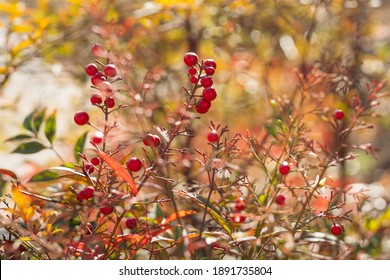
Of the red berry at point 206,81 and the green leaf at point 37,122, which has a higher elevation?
the green leaf at point 37,122

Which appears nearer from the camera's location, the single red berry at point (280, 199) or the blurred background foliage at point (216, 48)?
the single red berry at point (280, 199)

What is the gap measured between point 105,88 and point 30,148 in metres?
0.48

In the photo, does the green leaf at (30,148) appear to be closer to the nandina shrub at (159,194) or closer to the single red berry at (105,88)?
the nandina shrub at (159,194)

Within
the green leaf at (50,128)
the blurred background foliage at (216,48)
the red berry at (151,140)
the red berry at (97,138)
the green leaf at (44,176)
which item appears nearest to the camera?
the red berry at (151,140)

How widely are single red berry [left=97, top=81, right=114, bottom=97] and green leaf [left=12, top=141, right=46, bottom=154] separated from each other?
1.49 ft

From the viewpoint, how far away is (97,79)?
3.01 ft

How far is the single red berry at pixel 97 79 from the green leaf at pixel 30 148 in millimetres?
425

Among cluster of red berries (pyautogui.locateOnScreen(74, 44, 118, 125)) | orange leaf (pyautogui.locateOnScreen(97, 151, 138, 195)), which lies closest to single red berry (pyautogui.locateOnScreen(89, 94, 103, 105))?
cluster of red berries (pyautogui.locateOnScreen(74, 44, 118, 125))

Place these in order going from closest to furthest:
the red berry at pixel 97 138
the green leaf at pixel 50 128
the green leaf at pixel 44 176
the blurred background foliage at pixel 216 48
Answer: the red berry at pixel 97 138
the green leaf at pixel 44 176
the green leaf at pixel 50 128
the blurred background foliage at pixel 216 48

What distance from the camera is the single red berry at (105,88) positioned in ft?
2.92

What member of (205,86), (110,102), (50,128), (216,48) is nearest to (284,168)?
(205,86)

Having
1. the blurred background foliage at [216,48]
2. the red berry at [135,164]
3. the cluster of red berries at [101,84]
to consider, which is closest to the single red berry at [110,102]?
→ the cluster of red berries at [101,84]

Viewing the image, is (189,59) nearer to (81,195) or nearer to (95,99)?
(95,99)

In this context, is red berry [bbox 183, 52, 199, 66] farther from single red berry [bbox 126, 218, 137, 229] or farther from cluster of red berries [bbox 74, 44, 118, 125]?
single red berry [bbox 126, 218, 137, 229]
